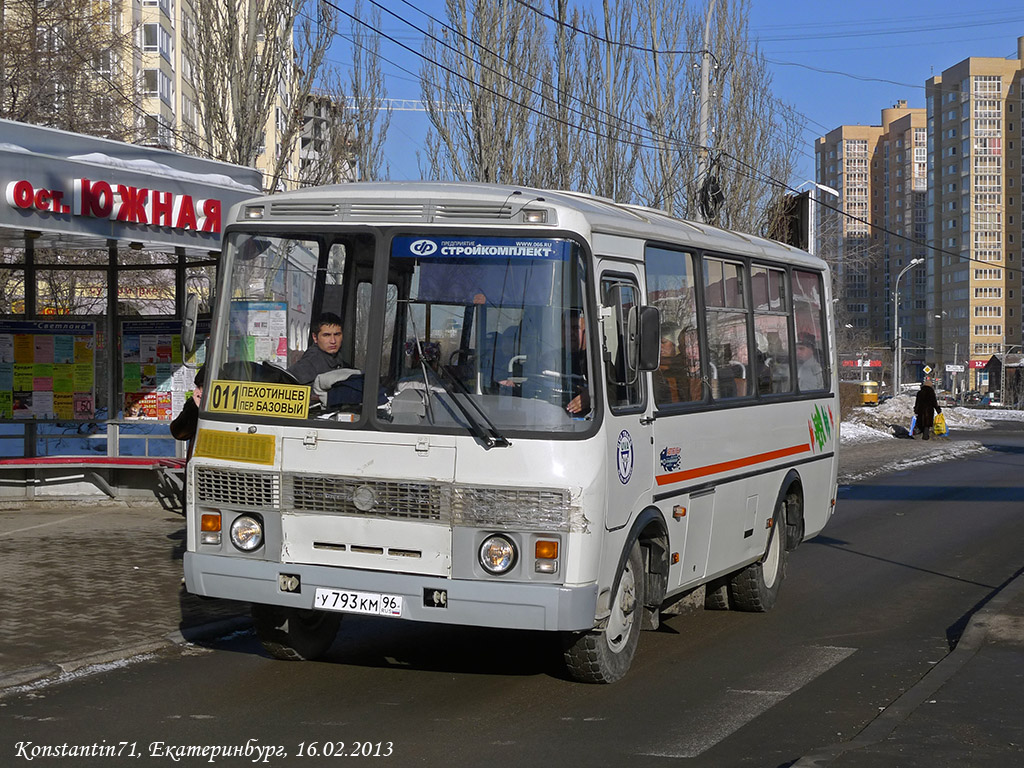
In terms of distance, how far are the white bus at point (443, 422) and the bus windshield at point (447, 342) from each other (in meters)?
0.01

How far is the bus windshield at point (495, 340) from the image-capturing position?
706cm

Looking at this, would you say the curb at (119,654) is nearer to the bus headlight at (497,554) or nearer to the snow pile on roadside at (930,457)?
the bus headlight at (497,554)

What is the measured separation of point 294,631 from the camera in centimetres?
822

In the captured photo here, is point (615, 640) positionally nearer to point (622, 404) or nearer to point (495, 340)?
point (622, 404)

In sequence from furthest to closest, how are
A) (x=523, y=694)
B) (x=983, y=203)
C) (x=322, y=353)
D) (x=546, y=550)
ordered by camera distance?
1. (x=983, y=203)
2. (x=322, y=353)
3. (x=523, y=694)
4. (x=546, y=550)

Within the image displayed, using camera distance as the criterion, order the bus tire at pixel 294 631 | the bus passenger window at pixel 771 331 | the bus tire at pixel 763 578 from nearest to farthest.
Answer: the bus tire at pixel 294 631
the bus passenger window at pixel 771 331
the bus tire at pixel 763 578

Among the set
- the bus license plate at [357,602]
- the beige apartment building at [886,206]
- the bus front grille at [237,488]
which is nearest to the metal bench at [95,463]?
the bus front grille at [237,488]

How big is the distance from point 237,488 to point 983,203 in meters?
144

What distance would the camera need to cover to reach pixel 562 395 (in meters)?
7.05

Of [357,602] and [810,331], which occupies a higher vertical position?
[810,331]

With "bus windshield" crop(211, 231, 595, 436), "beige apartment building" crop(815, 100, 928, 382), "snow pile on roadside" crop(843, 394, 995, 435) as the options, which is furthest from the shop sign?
"beige apartment building" crop(815, 100, 928, 382)

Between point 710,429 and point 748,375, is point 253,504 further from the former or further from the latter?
point 748,375

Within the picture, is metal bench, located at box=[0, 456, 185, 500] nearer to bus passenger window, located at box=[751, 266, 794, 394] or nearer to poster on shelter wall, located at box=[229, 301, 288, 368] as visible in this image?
bus passenger window, located at box=[751, 266, 794, 394]

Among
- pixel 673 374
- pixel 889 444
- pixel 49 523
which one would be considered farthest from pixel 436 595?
pixel 889 444
